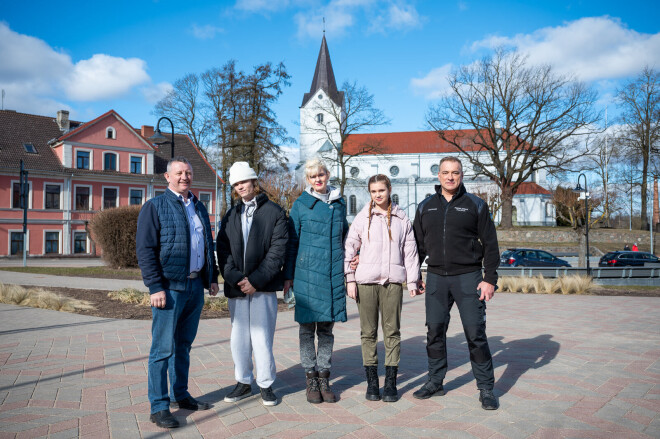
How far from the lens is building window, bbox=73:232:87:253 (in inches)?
1416

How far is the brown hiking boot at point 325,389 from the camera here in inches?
169

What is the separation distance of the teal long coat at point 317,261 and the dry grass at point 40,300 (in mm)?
6867

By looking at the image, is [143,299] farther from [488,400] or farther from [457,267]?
[488,400]

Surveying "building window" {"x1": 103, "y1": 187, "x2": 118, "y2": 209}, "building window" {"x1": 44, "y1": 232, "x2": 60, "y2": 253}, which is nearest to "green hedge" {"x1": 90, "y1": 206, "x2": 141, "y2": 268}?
"building window" {"x1": 44, "y1": 232, "x2": 60, "y2": 253}

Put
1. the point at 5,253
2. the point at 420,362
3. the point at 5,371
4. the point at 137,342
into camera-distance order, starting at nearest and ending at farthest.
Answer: the point at 5,371 → the point at 420,362 → the point at 137,342 → the point at 5,253

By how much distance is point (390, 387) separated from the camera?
4.35 metres

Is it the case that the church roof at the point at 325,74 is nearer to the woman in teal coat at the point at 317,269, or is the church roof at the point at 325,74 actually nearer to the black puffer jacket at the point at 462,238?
the black puffer jacket at the point at 462,238

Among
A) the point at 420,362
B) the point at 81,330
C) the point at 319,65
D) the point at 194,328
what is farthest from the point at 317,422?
the point at 319,65

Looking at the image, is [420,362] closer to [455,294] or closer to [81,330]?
[455,294]

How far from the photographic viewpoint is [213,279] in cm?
425

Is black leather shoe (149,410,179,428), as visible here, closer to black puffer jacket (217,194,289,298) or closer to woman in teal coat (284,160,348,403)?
black puffer jacket (217,194,289,298)

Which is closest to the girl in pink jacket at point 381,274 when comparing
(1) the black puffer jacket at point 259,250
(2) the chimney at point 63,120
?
(1) the black puffer jacket at point 259,250

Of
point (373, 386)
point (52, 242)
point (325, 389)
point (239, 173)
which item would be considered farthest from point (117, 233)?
point (52, 242)

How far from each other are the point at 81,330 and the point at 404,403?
17.5 ft
